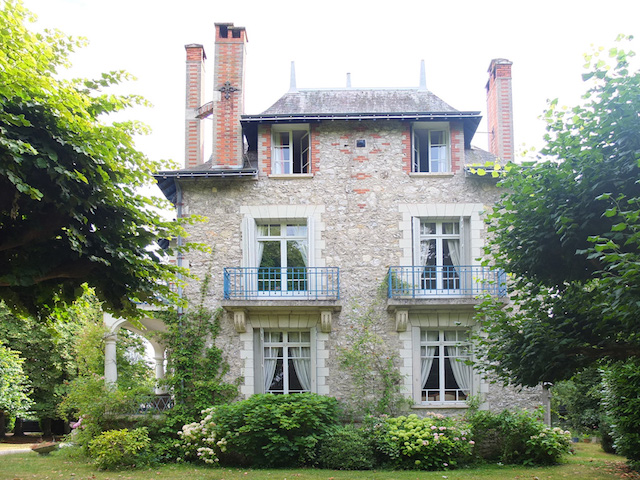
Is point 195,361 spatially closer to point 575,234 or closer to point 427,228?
point 427,228

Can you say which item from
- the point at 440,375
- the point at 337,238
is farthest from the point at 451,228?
the point at 440,375

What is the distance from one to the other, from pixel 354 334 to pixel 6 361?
12.8m

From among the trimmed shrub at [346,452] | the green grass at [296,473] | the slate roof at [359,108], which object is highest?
the slate roof at [359,108]

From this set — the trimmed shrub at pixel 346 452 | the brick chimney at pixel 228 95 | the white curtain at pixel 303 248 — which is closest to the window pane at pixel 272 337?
the white curtain at pixel 303 248

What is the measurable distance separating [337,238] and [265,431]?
461 cm

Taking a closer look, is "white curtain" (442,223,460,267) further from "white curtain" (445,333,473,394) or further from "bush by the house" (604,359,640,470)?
"bush by the house" (604,359,640,470)

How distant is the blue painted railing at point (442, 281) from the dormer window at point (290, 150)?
338 cm

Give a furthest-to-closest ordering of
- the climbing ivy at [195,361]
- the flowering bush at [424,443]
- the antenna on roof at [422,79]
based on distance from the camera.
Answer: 1. the antenna on roof at [422,79]
2. the climbing ivy at [195,361]
3. the flowering bush at [424,443]

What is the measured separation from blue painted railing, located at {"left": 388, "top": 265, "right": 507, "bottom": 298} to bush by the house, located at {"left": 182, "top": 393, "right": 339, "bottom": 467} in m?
3.05

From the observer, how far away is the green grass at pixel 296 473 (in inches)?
445

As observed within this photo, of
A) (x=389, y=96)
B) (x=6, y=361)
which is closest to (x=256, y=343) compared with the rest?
(x=389, y=96)

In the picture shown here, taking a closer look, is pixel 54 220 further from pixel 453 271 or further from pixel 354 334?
pixel 453 271

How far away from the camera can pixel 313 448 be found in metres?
12.7

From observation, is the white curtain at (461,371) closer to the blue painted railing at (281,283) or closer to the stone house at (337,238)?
the stone house at (337,238)
